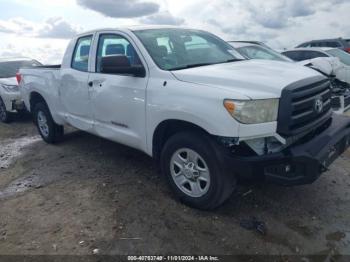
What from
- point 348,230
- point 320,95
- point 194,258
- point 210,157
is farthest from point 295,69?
point 194,258

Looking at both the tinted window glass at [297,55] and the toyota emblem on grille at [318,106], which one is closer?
the toyota emblem on grille at [318,106]

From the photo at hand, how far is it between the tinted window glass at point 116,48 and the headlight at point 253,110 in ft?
4.83

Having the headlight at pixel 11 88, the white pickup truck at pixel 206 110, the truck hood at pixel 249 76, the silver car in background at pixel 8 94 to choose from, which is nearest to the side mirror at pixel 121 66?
the white pickup truck at pixel 206 110

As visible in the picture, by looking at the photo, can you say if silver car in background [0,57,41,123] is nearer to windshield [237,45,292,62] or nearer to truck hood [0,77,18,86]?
truck hood [0,77,18,86]

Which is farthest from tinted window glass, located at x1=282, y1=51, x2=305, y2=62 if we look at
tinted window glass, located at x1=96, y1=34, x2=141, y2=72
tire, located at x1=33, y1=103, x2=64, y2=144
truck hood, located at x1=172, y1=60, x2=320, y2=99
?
tinted window glass, located at x1=96, y1=34, x2=141, y2=72

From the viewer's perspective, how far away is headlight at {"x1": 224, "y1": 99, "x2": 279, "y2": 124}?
3.21 meters

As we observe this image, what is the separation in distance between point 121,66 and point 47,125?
3151 millimetres

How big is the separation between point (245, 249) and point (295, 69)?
1987 millimetres

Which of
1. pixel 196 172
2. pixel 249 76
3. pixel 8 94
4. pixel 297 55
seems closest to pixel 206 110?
pixel 249 76

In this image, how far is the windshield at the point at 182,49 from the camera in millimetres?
4129

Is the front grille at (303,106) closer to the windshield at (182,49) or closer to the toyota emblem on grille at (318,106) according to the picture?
the toyota emblem on grille at (318,106)

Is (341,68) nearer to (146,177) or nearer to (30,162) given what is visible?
(146,177)

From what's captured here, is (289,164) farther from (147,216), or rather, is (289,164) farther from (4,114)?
(4,114)

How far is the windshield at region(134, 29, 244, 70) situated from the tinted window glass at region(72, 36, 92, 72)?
3.57 feet
